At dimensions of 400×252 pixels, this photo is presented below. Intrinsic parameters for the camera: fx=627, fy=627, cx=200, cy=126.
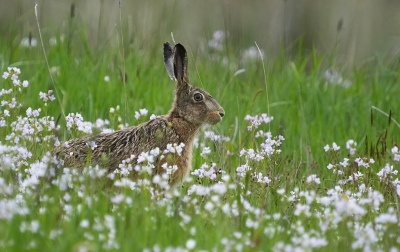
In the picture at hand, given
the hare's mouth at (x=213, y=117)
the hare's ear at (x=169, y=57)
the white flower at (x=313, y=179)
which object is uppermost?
the hare's ear at (x=169, y=57)

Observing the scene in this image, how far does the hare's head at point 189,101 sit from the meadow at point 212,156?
200mm

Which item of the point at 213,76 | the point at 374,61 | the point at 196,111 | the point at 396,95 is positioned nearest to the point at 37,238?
the point at 196,111

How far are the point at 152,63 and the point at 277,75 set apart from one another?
199 centimetres

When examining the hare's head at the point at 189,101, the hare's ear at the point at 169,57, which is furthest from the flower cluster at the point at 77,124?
the hare's ear at the point at 169,57

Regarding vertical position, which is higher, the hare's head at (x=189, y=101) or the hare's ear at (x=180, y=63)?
the hare's ear at (x=180, y=63)

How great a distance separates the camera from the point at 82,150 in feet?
17.8

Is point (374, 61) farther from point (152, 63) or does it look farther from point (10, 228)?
point (10, 228)

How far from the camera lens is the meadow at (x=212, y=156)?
11.3ft

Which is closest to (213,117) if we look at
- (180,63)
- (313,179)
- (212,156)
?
(212,156)

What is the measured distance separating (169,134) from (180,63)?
0.77 meters

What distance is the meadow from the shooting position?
343 centimetres

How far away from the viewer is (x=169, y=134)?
5953mm

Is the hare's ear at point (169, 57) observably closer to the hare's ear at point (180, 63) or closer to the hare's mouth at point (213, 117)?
the hare's ear at point (180, 63)

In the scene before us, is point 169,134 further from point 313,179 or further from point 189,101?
point 313,179
